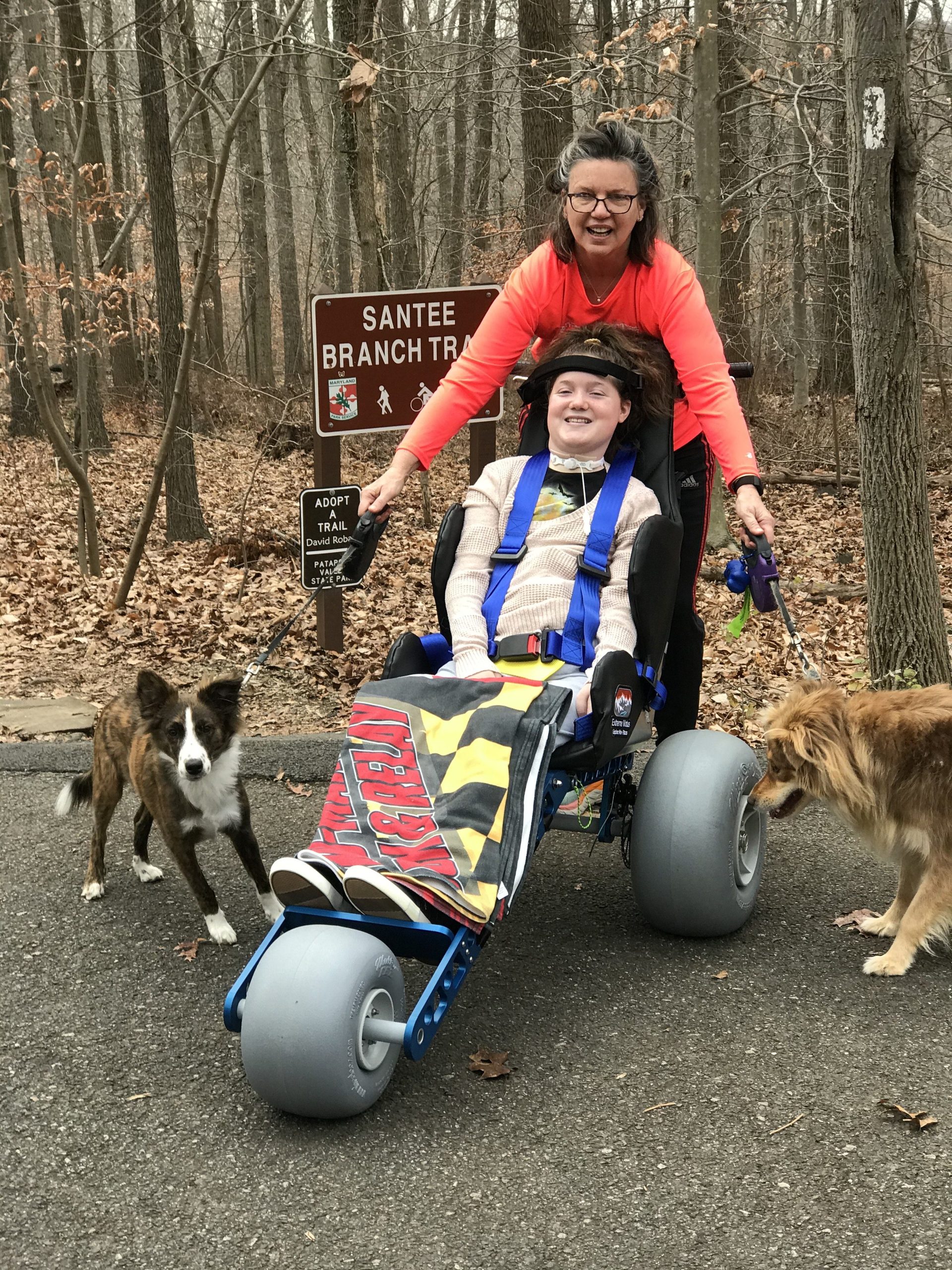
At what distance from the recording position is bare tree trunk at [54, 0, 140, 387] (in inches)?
502

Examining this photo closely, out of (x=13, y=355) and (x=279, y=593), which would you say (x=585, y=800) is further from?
(x=13, y=355)

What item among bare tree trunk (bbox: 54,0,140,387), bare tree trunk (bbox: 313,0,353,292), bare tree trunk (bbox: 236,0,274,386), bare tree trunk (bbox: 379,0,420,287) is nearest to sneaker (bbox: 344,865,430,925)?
bare tree trunk (bbox: 54,0,140,387)

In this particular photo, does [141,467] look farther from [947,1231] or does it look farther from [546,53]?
[947,1231]

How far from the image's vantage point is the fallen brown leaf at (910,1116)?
3035mm

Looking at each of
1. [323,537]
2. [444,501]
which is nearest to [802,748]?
[323,537]

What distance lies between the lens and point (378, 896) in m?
3.10

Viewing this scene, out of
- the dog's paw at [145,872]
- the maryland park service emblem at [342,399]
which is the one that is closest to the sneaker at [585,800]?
the dog's paw at [145,872]

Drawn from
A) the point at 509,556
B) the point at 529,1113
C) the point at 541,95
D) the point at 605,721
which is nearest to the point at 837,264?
the point at 541,95

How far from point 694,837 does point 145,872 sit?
231cm

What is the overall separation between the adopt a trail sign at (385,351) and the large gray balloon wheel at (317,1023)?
4425 millimetres

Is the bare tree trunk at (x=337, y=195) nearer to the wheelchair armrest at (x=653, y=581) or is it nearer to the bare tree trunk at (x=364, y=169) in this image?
the bare tree trunk at (x=364, y=169)

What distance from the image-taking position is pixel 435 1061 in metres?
3.39

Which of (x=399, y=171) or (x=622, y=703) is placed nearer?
(x=622, y=703)

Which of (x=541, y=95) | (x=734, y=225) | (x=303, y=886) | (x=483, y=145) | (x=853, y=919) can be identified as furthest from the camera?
(x=483, y=145)
